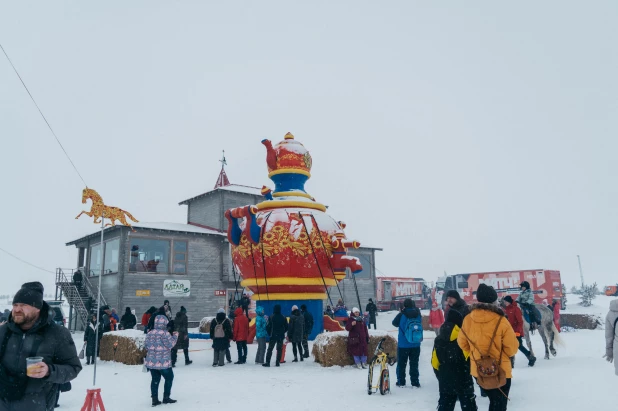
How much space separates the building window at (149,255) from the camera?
22781 mm

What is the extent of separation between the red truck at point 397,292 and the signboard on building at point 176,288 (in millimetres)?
16007

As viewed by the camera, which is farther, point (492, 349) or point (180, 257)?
point (180, 257)

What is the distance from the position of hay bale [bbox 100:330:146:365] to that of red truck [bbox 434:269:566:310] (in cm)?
2162

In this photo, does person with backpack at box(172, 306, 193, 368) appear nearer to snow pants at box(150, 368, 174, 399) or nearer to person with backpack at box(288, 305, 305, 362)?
person with backpack at box(288, 305, 305, 362)

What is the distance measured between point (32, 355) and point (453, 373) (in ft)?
13.6

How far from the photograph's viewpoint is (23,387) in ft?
10.5

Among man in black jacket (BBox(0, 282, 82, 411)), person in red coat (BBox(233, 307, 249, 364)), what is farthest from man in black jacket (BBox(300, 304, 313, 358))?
man in black jacket (BBox(0, 282, 82, 411))

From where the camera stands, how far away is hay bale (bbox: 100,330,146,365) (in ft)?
36.8

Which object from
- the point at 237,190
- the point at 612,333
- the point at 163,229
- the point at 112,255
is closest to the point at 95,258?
the point at 112,255

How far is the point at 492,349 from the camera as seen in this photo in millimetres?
4547

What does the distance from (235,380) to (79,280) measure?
17286 millimetres

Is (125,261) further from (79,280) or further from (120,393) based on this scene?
(120,393)

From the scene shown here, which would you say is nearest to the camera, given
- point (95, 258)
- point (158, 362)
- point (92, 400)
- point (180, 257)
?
point (92, 400)

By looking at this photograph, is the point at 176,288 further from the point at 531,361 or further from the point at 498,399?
the point at 498,399
